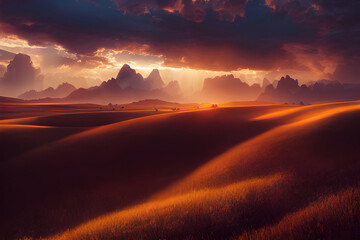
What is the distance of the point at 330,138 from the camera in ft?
31.0

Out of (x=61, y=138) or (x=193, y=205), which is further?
(x=61, y=138)

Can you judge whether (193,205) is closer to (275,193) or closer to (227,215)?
(227,215)

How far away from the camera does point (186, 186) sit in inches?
350

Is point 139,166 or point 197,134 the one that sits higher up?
point 197,134

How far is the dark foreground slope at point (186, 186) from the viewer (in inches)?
182

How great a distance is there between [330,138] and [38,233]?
14.1 meters

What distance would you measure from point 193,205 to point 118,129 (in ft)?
50.7

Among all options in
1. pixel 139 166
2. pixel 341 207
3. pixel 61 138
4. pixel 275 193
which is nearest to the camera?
pixel 341 207

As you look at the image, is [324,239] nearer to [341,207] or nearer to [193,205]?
[341,207]

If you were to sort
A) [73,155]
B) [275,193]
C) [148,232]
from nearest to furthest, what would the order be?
[148,232], [275,193], [73,155]

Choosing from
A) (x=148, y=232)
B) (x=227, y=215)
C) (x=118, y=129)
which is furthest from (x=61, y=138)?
(x=227, y=215)

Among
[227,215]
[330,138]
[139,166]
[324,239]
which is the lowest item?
[139,166]

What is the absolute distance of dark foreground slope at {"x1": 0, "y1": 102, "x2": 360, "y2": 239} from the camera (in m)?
4.63

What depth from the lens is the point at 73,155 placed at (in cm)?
1327
